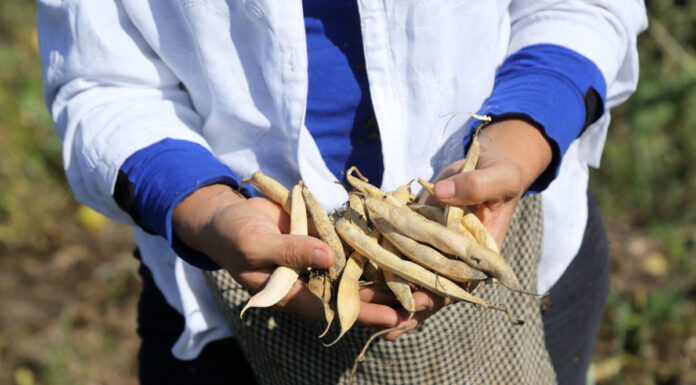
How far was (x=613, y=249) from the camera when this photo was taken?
120 inches

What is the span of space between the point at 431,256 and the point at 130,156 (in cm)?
65

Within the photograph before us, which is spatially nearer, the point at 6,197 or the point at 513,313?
the point at 513,313

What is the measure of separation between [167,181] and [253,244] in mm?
256

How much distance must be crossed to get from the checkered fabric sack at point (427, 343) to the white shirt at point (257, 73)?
0.53ft

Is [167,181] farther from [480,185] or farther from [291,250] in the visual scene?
[480,185]

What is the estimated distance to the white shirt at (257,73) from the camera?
1.26 metres

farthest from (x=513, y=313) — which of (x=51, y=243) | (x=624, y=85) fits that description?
(x=51, y=243)

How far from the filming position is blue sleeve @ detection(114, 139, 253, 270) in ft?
4.05

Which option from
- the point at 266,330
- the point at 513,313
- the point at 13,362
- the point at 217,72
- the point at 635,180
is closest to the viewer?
the point at 217,72

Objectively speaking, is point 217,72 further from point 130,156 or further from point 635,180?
point 635,180

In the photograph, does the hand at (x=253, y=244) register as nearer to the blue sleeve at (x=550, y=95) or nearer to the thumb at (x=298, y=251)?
the thumb at (x=298, y=251)

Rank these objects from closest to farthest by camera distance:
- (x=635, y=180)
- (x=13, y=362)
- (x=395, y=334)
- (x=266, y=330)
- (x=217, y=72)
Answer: (x=395, y=334), (x=217, y=72), (x=266, y=330), (x=13, y=362), (x=635, y=180)

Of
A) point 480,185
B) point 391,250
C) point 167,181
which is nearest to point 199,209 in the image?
point 167,181

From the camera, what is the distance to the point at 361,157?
1.41m
